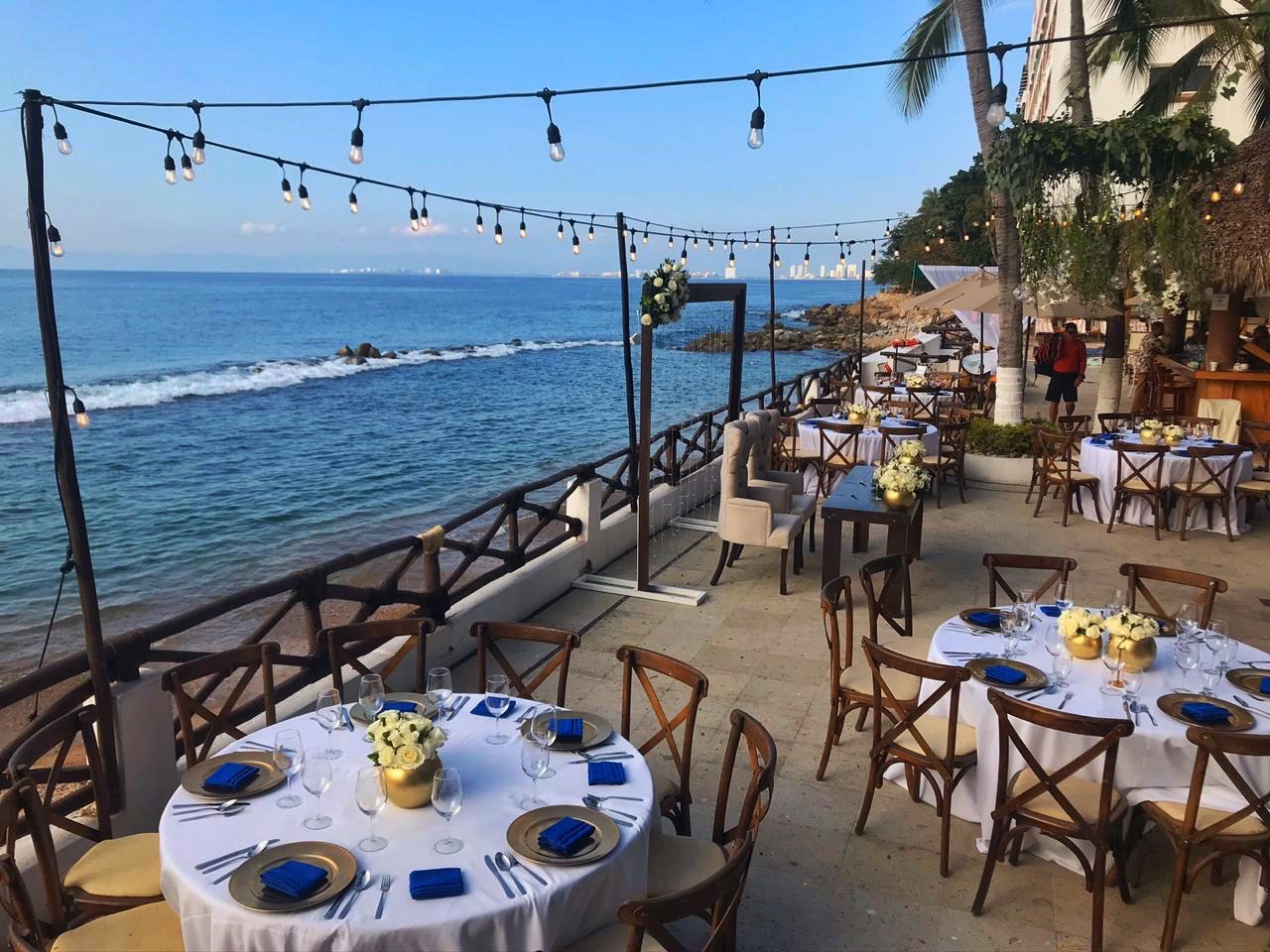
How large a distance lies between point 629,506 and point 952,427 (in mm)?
4556

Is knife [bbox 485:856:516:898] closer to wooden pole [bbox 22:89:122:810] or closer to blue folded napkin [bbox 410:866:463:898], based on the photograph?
blue folded napkin [bbox 410:866:463:898]

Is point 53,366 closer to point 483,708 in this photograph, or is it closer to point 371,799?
point 371,799

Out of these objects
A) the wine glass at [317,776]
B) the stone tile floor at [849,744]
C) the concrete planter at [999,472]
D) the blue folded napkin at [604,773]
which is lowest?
the stone tile floor at [849,744]

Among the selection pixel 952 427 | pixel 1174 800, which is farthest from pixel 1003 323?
pixel 1174 800

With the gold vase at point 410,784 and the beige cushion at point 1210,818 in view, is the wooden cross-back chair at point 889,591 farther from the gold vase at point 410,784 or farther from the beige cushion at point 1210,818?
the gold vase at point 410,784

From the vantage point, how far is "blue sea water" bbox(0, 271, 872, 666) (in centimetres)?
1565

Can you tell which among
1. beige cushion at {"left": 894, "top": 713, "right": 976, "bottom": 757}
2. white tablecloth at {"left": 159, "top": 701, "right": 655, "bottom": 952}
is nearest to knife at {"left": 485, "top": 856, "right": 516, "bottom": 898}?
white tablecloth at {"left": 159, "top": 701, "right": 655, "bottom": 952}

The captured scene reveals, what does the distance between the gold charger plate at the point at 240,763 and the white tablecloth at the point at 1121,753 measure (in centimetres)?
301

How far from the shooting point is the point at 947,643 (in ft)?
15.2

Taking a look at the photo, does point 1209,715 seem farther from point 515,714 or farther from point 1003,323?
point 1003,323

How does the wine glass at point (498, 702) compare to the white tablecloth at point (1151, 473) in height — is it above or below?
above

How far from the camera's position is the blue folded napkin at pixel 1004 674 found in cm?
407

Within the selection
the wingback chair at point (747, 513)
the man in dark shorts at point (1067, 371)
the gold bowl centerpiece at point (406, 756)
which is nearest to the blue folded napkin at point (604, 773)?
the gold bowl centerpiece at point (406, 756)

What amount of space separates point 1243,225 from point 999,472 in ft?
16.3
